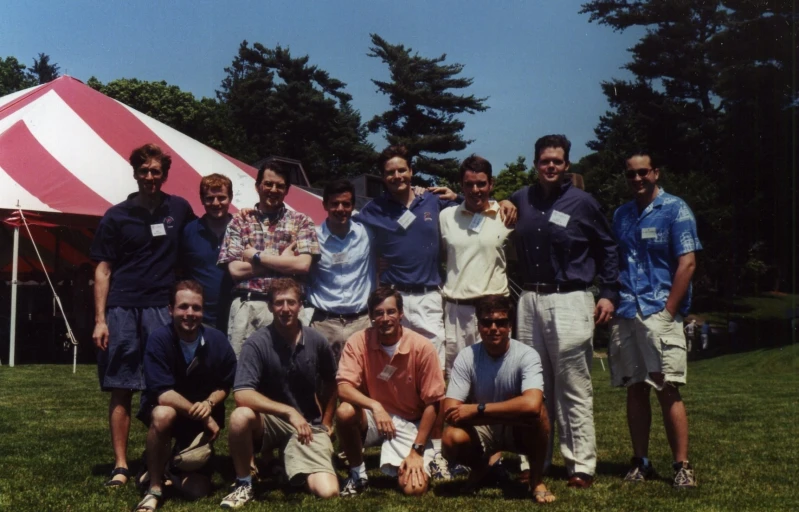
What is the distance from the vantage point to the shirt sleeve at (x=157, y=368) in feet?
12.9

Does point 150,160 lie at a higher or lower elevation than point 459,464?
higher

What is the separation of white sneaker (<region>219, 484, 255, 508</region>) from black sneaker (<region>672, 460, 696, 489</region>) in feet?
6.88

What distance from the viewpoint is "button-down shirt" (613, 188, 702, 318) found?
13.7 ft

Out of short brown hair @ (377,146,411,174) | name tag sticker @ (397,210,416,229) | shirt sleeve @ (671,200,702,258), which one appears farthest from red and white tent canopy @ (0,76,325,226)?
shirt sleeve @ (671,200,702,258)

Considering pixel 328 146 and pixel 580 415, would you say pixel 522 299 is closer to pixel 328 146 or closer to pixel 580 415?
pixel 580 415

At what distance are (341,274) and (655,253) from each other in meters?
1.72

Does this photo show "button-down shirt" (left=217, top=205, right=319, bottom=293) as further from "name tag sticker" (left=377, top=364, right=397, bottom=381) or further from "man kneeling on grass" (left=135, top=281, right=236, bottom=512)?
"name tag sticker" (left=377, top=364, right=397, bottom=381)

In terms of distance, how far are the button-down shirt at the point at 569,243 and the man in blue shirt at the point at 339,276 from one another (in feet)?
3.23

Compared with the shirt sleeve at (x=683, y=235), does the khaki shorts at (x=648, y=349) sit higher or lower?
lower

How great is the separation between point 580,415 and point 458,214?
1.28 metres

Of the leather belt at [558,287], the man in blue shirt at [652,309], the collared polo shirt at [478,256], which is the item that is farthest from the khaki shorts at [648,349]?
the collared polo shirt at [478,256]

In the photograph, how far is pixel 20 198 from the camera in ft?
32.8

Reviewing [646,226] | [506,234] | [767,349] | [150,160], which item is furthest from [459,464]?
[767,349]

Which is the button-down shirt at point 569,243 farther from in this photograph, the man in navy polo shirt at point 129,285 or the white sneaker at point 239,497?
the man in navy polo shirt at point 129,285
